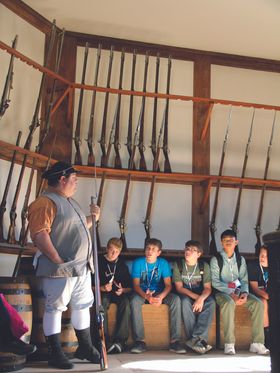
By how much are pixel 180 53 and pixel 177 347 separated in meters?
3.43

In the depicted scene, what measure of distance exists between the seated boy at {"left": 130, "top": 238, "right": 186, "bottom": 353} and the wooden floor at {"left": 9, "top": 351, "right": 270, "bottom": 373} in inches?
5.6

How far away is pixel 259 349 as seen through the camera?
15.7 feet

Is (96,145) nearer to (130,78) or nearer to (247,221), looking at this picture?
(130,78)

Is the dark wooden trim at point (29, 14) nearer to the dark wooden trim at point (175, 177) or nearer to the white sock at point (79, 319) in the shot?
the dark wooden trim at point (175, 177)

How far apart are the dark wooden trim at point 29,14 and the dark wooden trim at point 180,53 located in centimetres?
33

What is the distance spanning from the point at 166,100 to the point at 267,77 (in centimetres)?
148

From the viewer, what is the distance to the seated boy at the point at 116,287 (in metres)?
4.76

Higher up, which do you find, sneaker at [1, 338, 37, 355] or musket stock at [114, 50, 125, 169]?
musket stock at [114, 50, 125, 169]

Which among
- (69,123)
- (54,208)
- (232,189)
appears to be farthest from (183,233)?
(54,208)

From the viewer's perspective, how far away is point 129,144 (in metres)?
5.91

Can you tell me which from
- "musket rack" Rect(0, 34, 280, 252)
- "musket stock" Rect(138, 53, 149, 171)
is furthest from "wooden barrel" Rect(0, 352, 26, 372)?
"musket stock" Rect(138, 53, 149, 171)

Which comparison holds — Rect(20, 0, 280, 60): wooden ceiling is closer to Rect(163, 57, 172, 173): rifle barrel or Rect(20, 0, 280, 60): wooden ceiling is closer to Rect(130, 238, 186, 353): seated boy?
Rect(163, 57, 172, 173): rifle barrel

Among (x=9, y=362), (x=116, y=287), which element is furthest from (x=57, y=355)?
(x=116, y=287)

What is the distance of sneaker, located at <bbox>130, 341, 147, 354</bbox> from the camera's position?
4.61m
